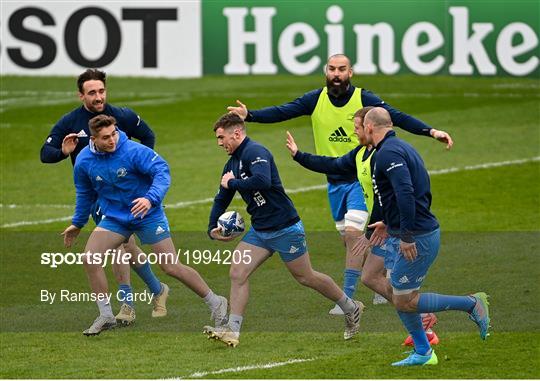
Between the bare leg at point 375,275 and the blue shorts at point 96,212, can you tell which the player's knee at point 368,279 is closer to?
the bare leg at point 375,275

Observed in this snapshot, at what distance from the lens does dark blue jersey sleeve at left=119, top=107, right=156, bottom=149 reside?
1488 cm

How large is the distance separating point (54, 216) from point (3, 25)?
1099 cm

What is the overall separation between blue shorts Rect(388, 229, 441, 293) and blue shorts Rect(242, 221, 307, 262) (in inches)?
50.2

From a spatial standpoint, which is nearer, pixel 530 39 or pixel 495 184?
pixel 495 184

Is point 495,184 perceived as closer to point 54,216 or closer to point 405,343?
point 54,216

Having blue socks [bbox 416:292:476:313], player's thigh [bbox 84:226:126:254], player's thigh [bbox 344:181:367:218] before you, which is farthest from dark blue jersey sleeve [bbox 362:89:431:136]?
player's thigh [bbox 84:226:126:254]

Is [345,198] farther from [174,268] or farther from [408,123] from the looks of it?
[174,268]

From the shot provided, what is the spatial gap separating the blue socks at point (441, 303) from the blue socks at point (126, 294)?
11.3ft

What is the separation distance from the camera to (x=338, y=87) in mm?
15367

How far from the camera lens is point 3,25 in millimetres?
30938

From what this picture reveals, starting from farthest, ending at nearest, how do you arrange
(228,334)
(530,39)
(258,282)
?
(530,39) < (258,282) < (228,334)

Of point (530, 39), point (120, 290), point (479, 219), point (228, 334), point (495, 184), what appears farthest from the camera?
point (530, 39)

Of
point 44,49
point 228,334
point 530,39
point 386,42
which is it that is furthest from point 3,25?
point 228,334

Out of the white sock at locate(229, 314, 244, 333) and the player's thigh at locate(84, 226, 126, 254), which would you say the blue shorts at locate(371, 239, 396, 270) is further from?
the player's thigh at locate(84, 226, 126, 254)
